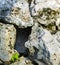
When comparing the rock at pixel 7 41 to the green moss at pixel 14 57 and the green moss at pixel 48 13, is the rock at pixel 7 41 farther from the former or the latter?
the green moss at pixel 48 13

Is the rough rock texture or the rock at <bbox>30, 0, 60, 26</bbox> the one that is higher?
the rock at <bbox>30, 0, 60, 26</bbox>

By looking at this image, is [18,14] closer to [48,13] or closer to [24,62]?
[48,13]

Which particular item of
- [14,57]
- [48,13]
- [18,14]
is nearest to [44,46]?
[14,57]

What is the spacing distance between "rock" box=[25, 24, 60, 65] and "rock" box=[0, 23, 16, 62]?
0.37m

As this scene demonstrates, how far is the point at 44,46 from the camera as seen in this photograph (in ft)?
15.1

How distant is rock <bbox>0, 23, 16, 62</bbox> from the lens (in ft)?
15.9

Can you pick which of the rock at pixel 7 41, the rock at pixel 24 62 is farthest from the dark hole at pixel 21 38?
the rock at pixel 24 62

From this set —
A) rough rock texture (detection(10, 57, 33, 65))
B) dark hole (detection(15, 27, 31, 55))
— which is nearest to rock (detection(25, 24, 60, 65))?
rough rock texture (detection(10, 57, 33, 65))

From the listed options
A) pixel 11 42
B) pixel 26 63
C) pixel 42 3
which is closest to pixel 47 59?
pixel 26 63

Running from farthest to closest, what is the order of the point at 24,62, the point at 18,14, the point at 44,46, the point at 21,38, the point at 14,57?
the point at 21,38
the point at 18,14
the point at 14,57
the point at 24,62
the point at 44,46

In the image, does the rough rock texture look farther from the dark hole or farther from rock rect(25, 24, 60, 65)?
the dark hole

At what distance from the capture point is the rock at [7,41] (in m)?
4.85

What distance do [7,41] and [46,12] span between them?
98 centimetres

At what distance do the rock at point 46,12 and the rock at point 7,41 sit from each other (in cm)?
55
